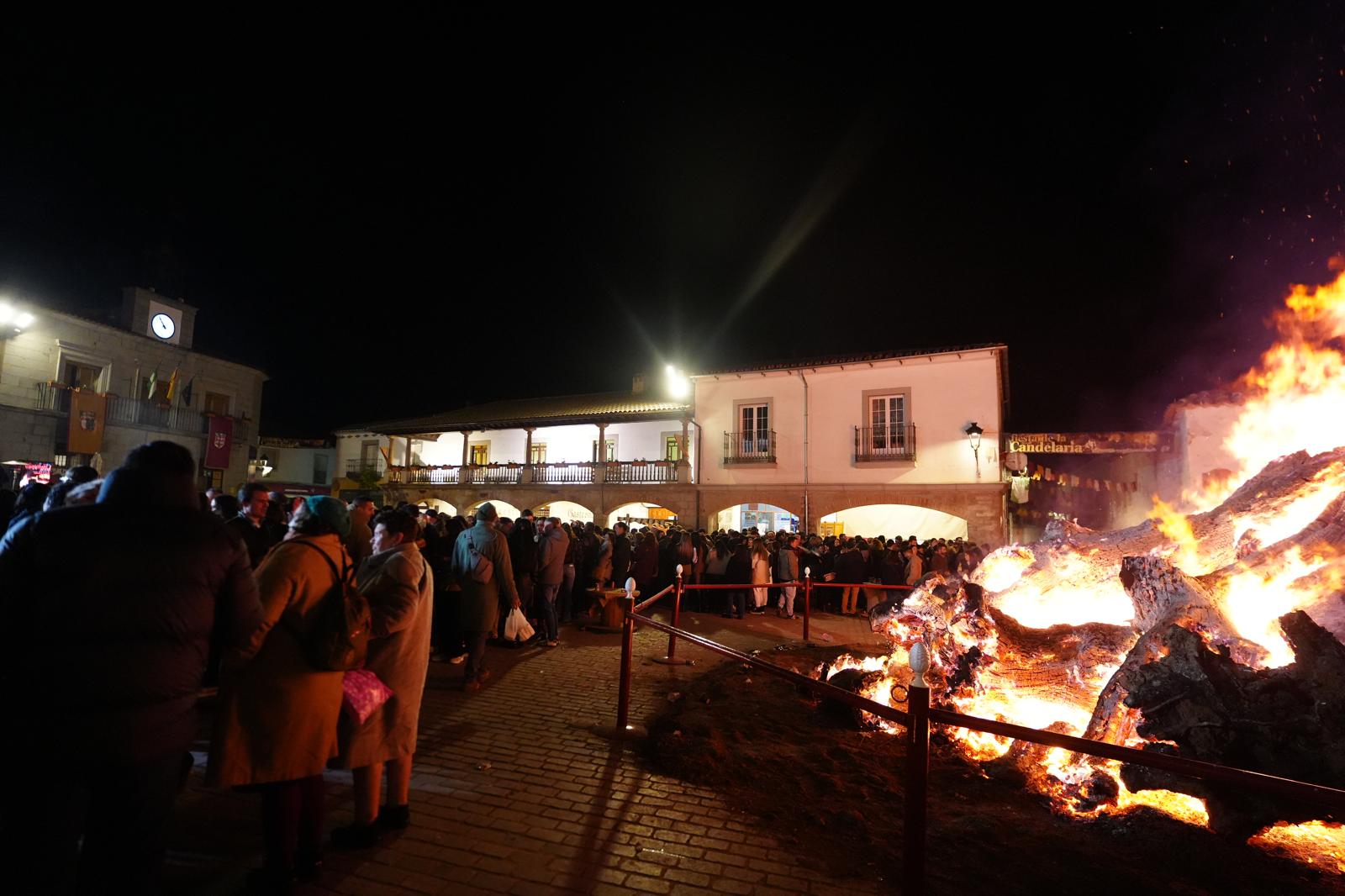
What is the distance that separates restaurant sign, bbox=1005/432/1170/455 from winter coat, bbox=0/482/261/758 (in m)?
20.3

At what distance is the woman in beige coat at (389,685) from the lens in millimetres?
3279

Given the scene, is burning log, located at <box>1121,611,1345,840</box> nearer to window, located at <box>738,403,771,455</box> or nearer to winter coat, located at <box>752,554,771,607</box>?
winter coat, located at <box>752,554,771,607</box>

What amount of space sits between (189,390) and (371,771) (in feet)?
89.4

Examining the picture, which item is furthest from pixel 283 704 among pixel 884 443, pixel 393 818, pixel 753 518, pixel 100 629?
pixel 753 518

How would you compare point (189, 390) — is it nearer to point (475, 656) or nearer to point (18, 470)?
point (18, 470)

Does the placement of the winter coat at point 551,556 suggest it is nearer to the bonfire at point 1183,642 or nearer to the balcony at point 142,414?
the bonfire at point 1183,642

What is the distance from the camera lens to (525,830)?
12.3ft

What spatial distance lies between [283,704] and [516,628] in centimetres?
565

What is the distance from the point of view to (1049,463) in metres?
26.3

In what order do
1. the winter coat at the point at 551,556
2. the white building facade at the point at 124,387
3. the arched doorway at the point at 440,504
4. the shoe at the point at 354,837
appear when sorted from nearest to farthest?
the shoe at the point at 354,837, the winter coat at the point at 551,556, the white building facade at the point at 124,387, the arched doorway at the point at 440,504

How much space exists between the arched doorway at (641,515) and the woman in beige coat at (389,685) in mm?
18621

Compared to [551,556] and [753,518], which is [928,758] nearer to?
[551,556]

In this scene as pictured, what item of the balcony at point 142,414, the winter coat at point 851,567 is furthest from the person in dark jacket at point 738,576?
the balcony at point 142,414

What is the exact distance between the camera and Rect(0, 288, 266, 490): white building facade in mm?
19312
